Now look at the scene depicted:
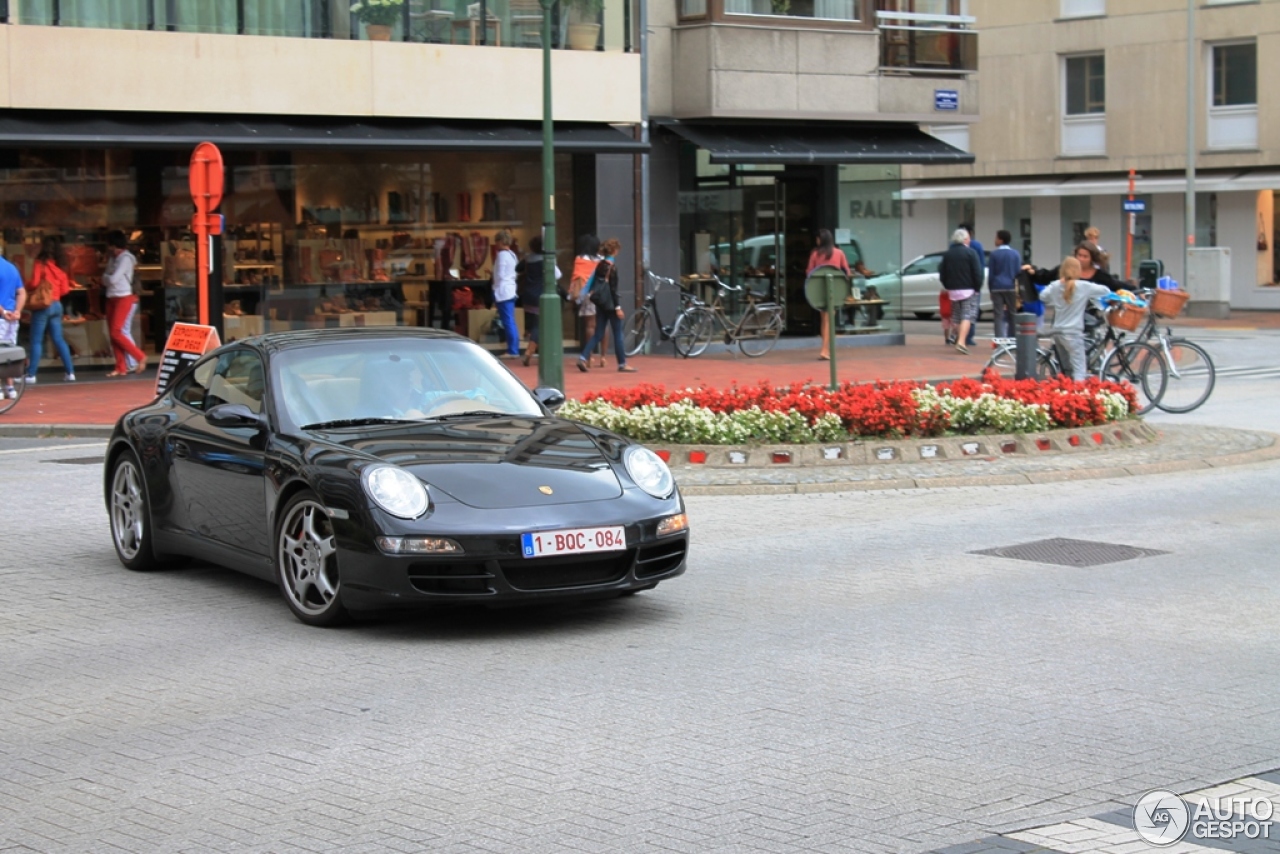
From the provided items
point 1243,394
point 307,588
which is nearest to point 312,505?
point 307,588

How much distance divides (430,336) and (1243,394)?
14225 mm

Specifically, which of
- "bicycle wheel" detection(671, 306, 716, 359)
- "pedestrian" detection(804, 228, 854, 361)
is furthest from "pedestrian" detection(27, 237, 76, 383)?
"pedestrian" detection(804, 228, 854, 361)

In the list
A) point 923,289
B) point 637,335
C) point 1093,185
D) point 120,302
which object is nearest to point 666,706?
point 120,302

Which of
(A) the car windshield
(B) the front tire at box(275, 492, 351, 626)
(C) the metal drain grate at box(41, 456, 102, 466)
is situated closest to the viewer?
(B) the front tire at box(275, 492, 351, 626)

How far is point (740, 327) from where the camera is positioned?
27.9 m

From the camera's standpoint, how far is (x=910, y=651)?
7.61 m

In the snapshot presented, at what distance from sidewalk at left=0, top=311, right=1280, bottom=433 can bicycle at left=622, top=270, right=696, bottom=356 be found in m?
0.30

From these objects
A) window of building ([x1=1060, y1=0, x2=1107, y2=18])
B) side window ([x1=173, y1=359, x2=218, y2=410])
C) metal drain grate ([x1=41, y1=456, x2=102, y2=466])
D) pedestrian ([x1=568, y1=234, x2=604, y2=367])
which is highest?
window of building ([x1=1060, y1=0, x2=1107, y2=18])

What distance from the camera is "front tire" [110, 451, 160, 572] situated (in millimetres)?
9844

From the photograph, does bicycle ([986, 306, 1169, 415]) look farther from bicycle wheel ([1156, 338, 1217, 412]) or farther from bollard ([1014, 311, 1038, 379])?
bollard ([1014, 311, 1038, 379])

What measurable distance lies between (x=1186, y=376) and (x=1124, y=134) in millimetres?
28647

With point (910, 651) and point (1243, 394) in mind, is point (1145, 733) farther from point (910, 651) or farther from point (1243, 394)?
point (1243, 394)

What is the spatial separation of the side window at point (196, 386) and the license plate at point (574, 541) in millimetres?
2742

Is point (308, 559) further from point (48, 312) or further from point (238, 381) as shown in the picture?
point (48, 312)
